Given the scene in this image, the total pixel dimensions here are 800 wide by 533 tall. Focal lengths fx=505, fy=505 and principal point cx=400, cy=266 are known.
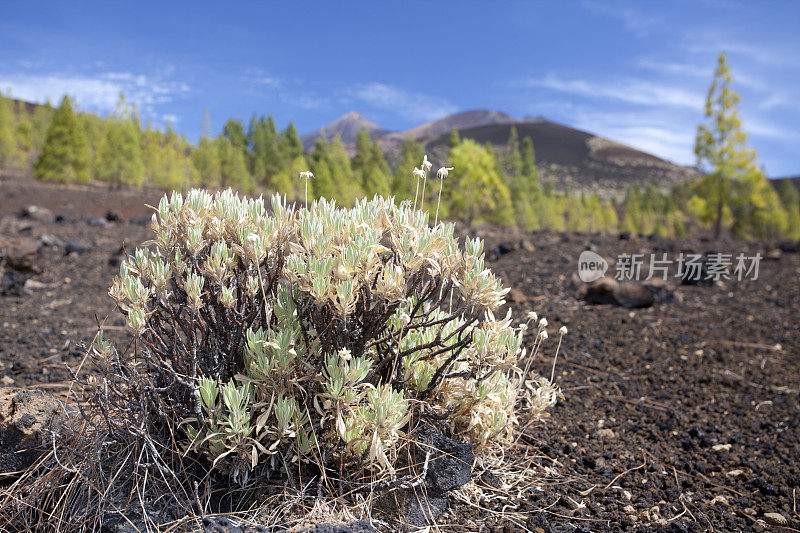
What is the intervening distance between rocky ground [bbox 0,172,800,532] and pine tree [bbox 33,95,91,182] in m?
35.0

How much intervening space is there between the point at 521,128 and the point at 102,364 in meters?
170

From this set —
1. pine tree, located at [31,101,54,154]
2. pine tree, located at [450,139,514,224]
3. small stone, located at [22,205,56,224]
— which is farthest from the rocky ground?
pine tree, located at [31,101,54,154]

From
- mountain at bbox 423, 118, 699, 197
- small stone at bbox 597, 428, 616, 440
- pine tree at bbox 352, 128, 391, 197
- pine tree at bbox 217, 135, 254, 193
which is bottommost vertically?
small stone at bbox 597, 428, 616, 440

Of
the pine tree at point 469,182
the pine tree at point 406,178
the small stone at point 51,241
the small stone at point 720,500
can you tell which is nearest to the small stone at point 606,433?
the small stone at point 720,500

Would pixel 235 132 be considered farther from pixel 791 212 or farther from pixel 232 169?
pixel 791 212

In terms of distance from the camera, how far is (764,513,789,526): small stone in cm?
244

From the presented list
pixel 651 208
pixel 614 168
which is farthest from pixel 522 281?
pixel 614 168

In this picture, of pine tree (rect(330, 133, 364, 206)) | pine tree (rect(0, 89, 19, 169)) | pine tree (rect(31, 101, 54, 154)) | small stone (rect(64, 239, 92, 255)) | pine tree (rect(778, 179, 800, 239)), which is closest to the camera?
small stone (rect(64, 239, 92, 255))

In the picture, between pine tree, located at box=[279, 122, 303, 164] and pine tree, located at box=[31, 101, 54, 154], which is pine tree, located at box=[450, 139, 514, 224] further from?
pine tree, located at box=[31, 101, 54, 154]

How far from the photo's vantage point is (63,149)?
36.5 meters

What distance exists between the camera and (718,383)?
425 cm

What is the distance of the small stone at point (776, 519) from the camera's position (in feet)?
8.00

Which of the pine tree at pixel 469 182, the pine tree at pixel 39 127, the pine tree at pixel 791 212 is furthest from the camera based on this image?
the pine tree at pixel 39 127

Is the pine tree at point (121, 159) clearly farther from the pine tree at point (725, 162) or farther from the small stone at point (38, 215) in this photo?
the pine tree at point (725, 162)
